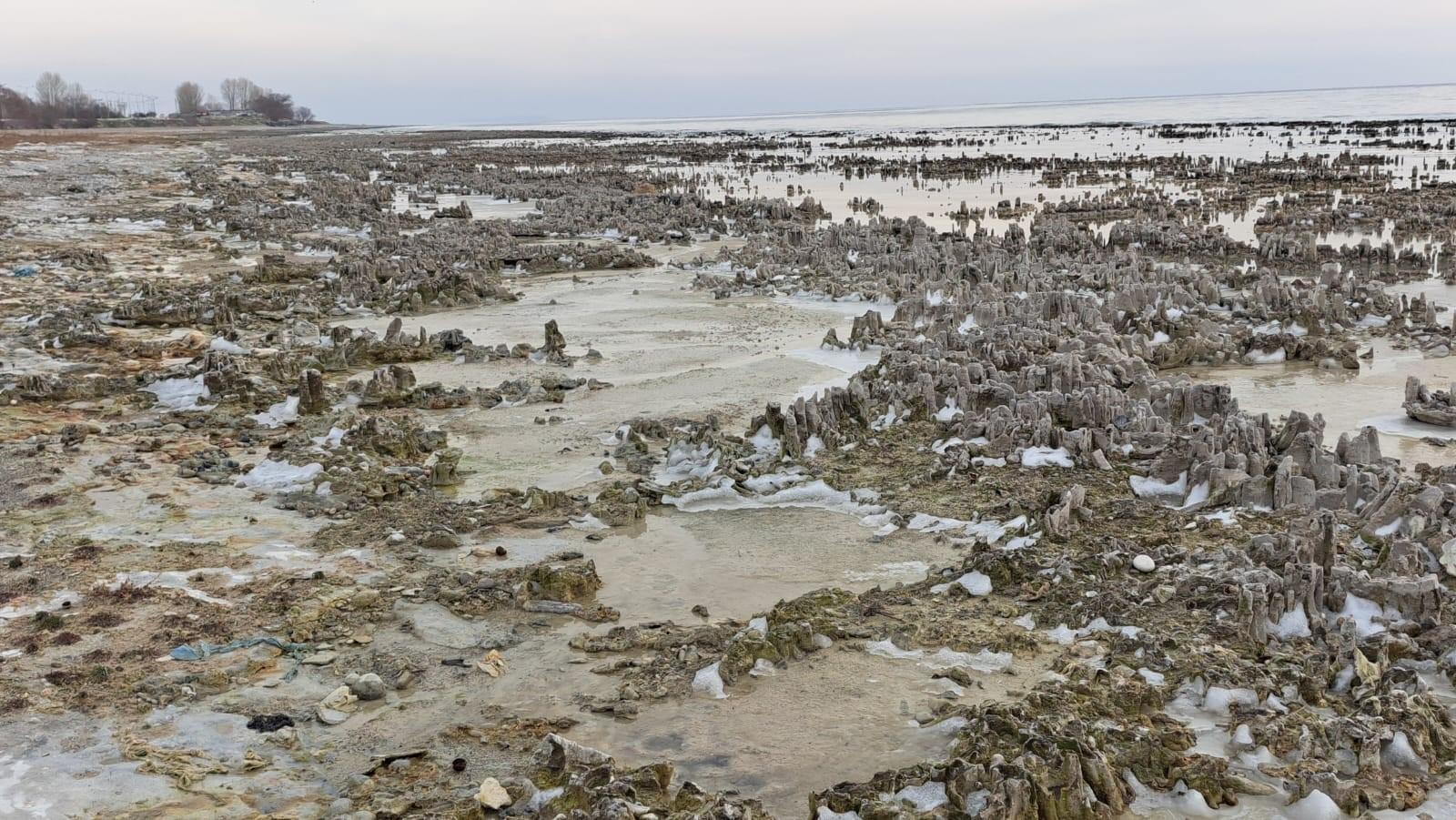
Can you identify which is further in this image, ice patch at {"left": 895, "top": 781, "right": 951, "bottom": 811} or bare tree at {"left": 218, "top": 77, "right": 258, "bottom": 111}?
bare tree at {"left": 218, "top": 77, "right": 258, "bottom": 111}

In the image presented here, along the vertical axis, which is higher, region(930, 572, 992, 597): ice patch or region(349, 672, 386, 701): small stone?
region(930, 572, 992, 597): ice patch

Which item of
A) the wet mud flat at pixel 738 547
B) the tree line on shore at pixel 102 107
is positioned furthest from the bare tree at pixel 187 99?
the wet mud flat at pixel 738 547

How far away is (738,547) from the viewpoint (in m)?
6.60

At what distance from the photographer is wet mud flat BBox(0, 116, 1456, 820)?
4.11 meters

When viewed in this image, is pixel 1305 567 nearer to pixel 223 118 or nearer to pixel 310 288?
pixel 310 288

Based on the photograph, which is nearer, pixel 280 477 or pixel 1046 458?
pixel 1046 458

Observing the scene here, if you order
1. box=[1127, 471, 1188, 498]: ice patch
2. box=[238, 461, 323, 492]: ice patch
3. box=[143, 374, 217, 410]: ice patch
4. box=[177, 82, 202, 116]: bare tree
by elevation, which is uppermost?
box=[177, 82, 202, 116]: bare tree

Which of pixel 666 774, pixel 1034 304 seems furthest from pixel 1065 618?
pixel 1034 304

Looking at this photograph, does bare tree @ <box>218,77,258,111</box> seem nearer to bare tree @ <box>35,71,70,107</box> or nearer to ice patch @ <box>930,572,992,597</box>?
bare tree @ <box>35,71,70,107</box>

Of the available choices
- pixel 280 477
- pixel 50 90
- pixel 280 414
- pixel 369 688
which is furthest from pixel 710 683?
pixel 50 90

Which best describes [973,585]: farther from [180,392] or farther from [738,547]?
[180,392]

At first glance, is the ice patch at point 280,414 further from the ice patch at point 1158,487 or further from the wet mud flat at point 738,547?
the ice patch at point 1158,487

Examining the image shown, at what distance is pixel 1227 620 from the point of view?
16.7 feet

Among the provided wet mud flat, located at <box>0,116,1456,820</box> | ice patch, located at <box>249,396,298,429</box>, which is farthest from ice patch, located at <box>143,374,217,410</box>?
ice patch, located at <box>249,396,298,429</box>
